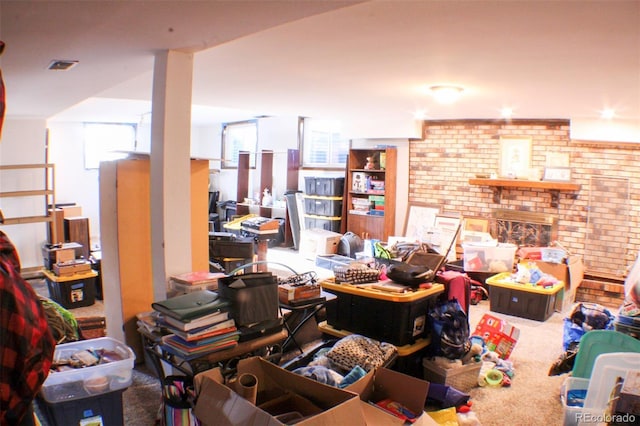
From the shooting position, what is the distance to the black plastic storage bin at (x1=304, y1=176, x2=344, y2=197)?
7859 mm

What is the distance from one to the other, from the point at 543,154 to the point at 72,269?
6.00 m

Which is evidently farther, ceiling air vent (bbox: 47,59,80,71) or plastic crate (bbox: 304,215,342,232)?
plastic crate (bbox: 304,215,342,232)

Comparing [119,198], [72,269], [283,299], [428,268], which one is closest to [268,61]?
[119,198]

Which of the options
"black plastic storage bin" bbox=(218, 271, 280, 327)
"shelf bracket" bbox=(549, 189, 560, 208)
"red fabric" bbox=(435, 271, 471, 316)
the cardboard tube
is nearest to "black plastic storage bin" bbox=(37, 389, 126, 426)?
"black plastic storage bin" bbox=(218, 271, 280, 327)

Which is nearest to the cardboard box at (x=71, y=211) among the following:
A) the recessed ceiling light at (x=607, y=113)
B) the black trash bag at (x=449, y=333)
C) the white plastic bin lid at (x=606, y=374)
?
the black trash bag at (x=449, y=333)

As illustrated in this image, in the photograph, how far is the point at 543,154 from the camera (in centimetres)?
623

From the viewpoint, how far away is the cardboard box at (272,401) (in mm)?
1771

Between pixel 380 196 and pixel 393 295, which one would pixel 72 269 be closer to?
pixel 393 295

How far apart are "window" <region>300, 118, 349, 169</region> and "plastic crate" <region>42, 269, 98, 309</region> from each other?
469cm

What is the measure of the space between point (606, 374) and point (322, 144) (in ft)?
22.2

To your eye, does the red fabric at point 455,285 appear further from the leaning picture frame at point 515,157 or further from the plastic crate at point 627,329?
the leaning picture frame at point 515,157

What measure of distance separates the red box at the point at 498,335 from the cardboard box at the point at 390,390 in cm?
197

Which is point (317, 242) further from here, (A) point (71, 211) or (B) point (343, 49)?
(B) point (343, 49)

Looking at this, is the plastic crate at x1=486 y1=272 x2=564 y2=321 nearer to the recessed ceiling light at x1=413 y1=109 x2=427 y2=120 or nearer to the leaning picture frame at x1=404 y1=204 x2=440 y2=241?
the leaning picture frame at x1=404 y1=204 x2=440 y2=241
